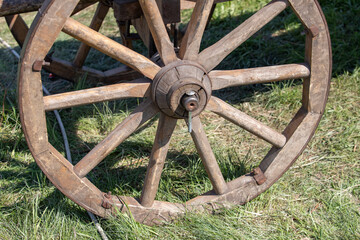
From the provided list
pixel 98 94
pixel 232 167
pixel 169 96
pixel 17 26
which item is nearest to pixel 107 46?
pixel 98 94

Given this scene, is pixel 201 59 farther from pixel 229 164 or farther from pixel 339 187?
pixel 339 187

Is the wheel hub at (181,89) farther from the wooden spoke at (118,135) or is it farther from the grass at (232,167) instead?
the grass at (232,167)

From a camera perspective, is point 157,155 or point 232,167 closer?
point 157,155

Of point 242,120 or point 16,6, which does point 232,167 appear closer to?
point 242,120

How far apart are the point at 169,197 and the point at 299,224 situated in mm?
708

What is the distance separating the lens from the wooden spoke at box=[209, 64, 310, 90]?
1.95 m

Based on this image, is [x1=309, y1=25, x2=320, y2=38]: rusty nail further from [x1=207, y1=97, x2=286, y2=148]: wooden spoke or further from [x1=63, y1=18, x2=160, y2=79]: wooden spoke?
[x1=63, y1=18, x2=160, y2=79]: wooden spoke

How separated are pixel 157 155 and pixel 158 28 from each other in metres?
0.61

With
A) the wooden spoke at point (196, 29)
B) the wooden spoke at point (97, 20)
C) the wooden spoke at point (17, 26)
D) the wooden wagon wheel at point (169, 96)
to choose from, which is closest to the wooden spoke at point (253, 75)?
the wooden wagon wheel at point (169, 96)

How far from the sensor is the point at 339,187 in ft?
7.79

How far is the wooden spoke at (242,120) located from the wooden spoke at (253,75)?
3.5 inches

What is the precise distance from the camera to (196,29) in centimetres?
183

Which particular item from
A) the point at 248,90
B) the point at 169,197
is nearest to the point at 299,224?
the point at 169,197

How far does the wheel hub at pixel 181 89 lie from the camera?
5.85ft
